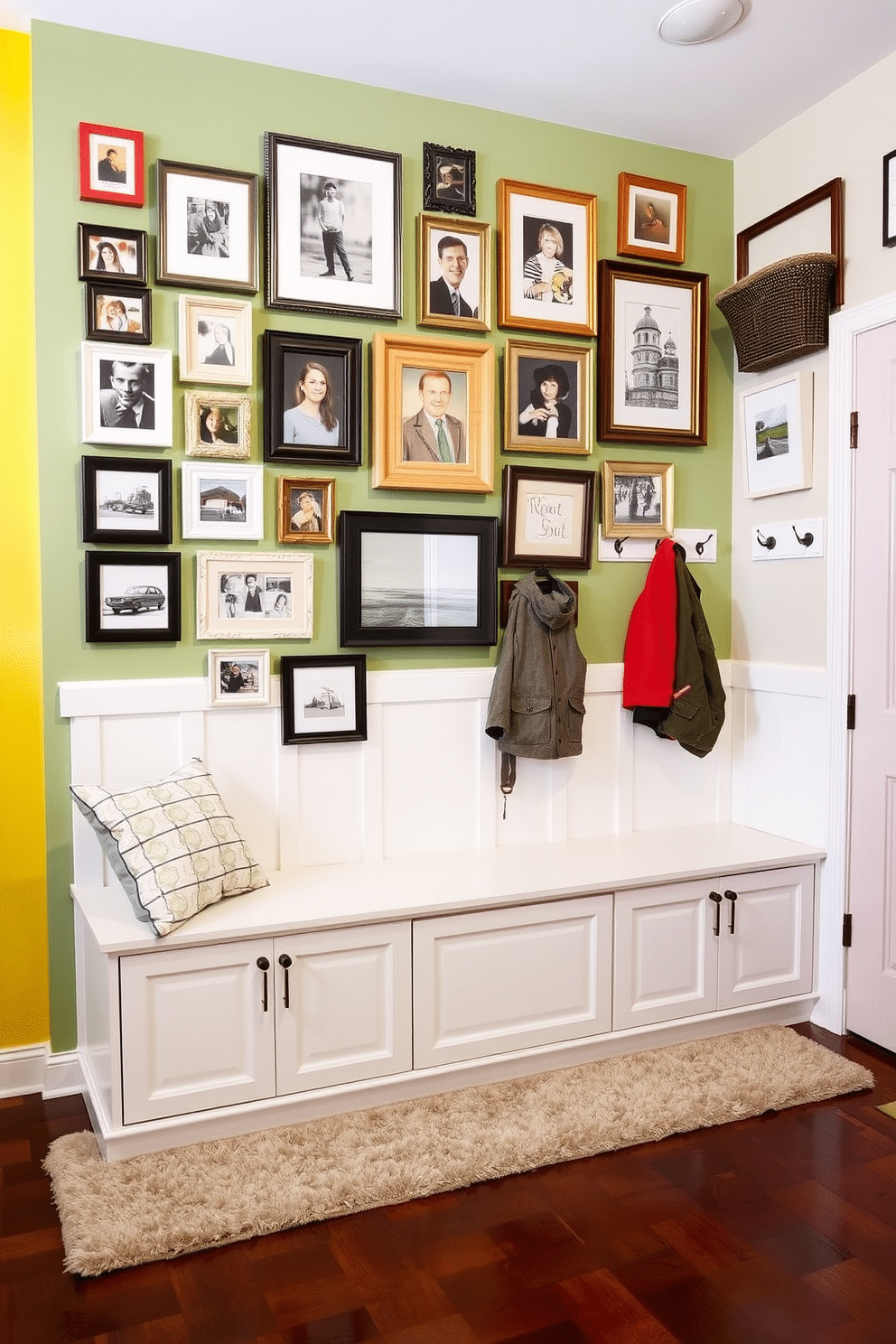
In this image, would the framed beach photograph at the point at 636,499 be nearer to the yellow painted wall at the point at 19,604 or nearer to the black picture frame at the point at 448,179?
the black picture frame at the point at 448,179

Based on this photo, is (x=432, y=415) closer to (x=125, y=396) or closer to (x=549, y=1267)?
(x=125, y=396)

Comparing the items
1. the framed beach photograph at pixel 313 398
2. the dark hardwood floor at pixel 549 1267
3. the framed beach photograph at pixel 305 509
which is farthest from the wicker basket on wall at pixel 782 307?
the dark hardwood floor at pixel 549 1267

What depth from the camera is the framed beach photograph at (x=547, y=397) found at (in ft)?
10.3

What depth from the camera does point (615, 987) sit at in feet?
9.28

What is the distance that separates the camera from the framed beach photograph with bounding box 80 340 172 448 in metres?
2.64

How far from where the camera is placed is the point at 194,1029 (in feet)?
7.73

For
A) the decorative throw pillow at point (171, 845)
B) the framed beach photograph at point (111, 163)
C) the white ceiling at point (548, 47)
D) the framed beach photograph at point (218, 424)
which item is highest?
the white ceiling at point (548, 47)

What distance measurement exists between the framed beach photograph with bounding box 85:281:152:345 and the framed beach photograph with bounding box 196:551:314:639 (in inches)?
24.2

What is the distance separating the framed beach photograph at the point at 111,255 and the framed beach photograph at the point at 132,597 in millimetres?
730

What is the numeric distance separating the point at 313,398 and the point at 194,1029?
1729 mm

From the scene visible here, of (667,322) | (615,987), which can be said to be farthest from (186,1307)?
(667,322)

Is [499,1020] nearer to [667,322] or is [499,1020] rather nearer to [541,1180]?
[541,1180]

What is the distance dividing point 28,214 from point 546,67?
4.97 ft

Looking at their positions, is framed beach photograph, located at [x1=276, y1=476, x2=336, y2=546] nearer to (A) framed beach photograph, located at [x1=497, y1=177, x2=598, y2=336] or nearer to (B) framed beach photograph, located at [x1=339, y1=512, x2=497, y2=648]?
(B) framed beach photograph, located at [x1=339, y1=512, x2=497, y2=648]
